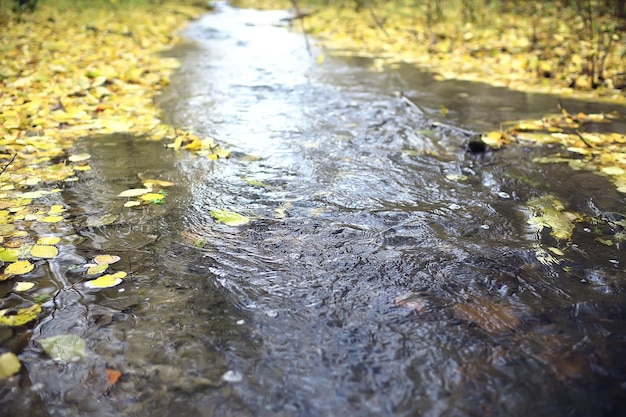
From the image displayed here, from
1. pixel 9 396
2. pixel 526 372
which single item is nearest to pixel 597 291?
pixel 526 372

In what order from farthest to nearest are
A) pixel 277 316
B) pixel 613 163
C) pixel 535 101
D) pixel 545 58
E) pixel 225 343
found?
1. pixel 545 58
2. pixel 535 101
3. pixel 613 163
4. pixel 277 316
5. pixel 225 343


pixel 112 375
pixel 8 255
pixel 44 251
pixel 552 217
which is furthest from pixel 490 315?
pixel 8 255

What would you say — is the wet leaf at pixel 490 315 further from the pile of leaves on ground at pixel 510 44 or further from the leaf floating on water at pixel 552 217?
the pile of leaves on ground at pixel 510 44

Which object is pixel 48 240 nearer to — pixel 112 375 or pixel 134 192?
pixel 134 192

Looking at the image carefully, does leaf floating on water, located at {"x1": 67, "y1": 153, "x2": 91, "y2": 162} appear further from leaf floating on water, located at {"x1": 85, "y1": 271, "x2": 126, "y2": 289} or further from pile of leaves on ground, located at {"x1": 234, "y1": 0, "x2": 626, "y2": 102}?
pile of leaves on ground, located at {"x1": 234, "y1": 0, "x2": 626, "y2": 102}

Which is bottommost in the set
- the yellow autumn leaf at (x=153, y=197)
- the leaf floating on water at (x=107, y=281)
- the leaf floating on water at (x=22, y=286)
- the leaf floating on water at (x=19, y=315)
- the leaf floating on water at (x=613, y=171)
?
the leaf floating on water at (x=613, y=171)

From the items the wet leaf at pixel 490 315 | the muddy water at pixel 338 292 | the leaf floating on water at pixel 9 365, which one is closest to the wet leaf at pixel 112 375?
the muddy water at pixel 338 292

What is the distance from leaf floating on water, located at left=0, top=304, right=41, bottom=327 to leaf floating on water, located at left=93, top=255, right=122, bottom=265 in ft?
0.96

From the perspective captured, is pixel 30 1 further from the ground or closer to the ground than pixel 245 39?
further from the ground

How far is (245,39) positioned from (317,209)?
7.60 m

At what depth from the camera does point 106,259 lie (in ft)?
6.10

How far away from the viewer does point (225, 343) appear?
57.0 inches

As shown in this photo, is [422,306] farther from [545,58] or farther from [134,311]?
[545,58]

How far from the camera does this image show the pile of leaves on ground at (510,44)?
4.89 m
